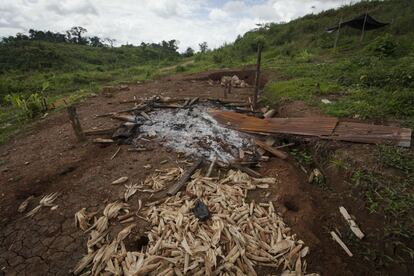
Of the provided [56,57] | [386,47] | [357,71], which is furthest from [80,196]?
[56,57]

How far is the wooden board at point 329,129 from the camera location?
4.51m

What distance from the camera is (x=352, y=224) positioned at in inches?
132

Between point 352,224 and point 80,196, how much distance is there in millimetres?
4507

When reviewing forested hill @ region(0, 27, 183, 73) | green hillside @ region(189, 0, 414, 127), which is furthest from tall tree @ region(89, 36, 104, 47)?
green hillside @ region(189, 0, 414, 127)

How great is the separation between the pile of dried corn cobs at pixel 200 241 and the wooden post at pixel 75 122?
3.11 meters

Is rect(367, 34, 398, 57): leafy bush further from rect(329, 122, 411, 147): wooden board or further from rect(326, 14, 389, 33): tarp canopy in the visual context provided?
rect(329, 122, 411, 147): wooden board

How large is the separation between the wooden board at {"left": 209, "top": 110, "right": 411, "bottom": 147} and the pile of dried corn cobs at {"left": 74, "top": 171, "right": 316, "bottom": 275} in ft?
7.55

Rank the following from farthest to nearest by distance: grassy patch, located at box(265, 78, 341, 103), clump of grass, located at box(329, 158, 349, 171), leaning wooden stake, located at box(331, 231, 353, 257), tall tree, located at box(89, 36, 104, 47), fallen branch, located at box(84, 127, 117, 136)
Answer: tall tree, located at box(89, 36, 104, 47) → grassy patch, located at box(265, 78, 341, 103) → fallen branch, located at box(84, 127, 117, 136) → clump of grass, located at box(329, 158, 349, 171) → leaning wooden stake, located at box(331, 231, 353, 257)

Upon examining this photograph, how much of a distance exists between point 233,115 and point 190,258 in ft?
16.3

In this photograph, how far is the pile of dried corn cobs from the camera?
290 centimetres

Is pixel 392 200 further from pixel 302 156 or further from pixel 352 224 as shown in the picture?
pixel 302 156

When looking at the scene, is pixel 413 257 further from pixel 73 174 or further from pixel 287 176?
pixel 73 174

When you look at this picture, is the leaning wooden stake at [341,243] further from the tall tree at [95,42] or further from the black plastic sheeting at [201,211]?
the tall tree at [95,42]

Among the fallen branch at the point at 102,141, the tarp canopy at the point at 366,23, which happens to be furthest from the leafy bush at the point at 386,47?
the fallen branch at the point at 102,141
